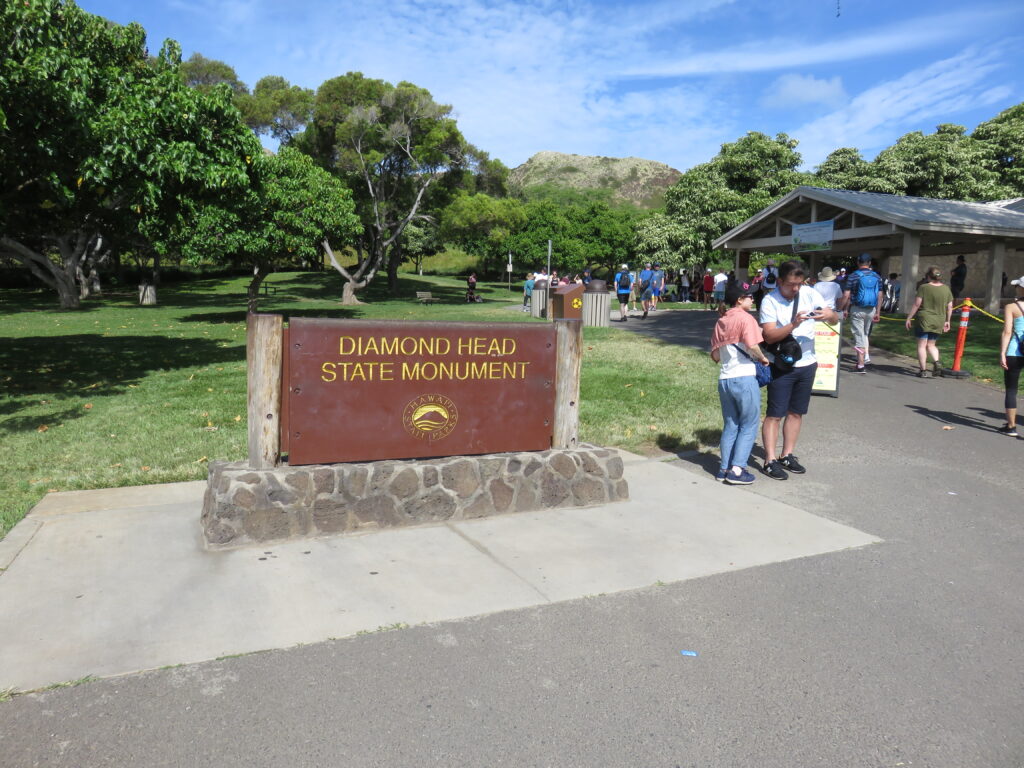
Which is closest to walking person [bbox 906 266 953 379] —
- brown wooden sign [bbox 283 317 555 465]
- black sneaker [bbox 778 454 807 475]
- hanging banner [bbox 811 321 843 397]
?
hanging banner [bbox 811 321 843 397]

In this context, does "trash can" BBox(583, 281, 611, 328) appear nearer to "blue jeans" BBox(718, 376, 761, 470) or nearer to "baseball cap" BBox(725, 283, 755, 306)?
"blue jeans" BBox(718, 376, 761, 470)

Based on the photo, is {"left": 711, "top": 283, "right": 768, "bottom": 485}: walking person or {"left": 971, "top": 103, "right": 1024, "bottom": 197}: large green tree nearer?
{"left": 711, "top": 283, "right": 768, "bottom": 485}: walking person

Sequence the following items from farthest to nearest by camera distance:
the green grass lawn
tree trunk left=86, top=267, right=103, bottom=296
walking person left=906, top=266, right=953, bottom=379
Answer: tree trunk left=86, top=267, right=103, bottom=296 < walking person left=906, top=266, right=953, bottom=379 < the green grass lawn

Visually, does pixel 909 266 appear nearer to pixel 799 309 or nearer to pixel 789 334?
pixel 799 309

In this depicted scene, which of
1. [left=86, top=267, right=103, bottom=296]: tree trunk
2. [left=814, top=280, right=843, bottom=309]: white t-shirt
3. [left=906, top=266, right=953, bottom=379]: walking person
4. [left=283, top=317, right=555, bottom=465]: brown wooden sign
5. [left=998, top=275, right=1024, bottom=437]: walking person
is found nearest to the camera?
[left=283, top=317, right=555, bottom=465]: brown wooden sign

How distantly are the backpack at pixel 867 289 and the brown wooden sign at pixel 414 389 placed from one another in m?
8.49

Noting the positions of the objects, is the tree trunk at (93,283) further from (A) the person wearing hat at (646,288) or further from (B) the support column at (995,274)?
(B) the support column at (995,274)

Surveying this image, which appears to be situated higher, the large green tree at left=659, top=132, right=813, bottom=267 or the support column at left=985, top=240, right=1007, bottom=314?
the large green tree at left=659, top=132, right=813, bottom=267

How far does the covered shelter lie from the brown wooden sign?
55.3 ft

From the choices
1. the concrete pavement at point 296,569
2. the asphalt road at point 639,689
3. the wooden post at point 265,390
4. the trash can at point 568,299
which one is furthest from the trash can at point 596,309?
the asphalt road at point 639,689

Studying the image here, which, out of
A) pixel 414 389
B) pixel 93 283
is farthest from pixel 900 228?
pixel 93 283

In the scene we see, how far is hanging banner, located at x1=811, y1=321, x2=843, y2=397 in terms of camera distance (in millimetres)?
9766

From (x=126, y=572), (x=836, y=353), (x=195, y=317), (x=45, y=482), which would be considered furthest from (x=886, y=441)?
(x=195, y=317)

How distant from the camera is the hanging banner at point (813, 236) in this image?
21.0 metres
